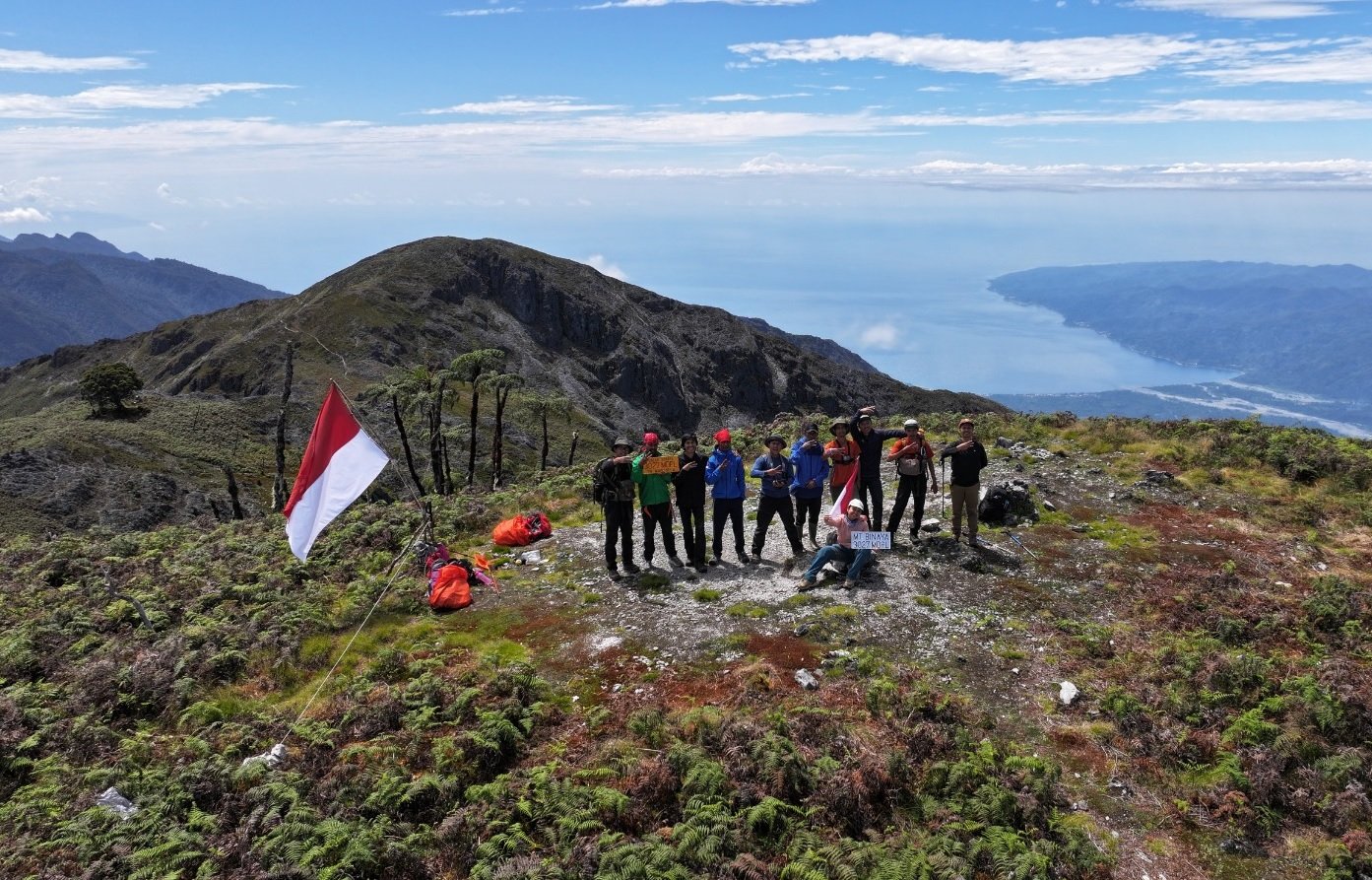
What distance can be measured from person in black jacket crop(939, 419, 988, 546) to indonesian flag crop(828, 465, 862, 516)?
198cm

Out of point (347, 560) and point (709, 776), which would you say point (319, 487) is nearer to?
point (347, 560)

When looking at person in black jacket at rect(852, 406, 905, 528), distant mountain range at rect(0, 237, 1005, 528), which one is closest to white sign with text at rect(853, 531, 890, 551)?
person in black jacket at rect(852, 406, 905, 528)

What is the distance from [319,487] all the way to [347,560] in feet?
A: 17.9

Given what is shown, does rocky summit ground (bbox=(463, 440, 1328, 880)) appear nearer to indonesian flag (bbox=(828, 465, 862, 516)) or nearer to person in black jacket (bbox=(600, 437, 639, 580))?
person in black jacket (bbox=(600, 437, 639, 580))

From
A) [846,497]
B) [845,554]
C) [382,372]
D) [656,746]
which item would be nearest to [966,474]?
[846,497]

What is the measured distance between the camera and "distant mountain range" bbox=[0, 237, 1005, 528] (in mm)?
50812

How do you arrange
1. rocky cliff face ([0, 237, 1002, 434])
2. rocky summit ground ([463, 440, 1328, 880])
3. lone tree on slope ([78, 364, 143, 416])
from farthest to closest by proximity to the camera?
rocky cliff face ([0, 237, 1002, 434]), lone tree on slope ([78, 364, 143, 416]), rocky summit ground ([463, 440, 1328, 880])

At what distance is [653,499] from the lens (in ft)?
48.3

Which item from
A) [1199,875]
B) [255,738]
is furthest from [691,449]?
[1199,875]

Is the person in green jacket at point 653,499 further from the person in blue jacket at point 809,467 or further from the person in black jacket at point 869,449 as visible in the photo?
the person in black jacket at point 869,449

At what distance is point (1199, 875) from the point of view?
764 cm

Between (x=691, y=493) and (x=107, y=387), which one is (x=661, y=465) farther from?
(x=107, y=387)

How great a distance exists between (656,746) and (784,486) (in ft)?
20.5

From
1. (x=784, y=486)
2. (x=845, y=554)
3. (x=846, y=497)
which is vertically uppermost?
(x=784, y=486)
